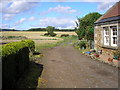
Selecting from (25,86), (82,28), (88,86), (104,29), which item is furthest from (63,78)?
(82,28)

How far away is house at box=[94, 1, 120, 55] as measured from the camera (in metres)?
13.1

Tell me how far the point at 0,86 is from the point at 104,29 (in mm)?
12991

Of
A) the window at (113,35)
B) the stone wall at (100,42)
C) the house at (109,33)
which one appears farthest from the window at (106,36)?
the window at (113,35)

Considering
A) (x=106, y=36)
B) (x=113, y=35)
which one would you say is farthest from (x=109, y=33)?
(x=106, y=36)

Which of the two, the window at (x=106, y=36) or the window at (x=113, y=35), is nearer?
the window at (x=113, y=35)

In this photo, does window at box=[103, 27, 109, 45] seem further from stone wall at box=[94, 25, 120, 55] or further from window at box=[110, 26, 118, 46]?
window at box=[110, 26, 118, 46]

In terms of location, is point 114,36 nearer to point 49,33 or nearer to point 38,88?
point 38,88

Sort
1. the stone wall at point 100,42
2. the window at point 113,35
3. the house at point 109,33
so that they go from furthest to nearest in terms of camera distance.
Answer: the stone wall at point 100,42, the window at point 113,35, the house at point 109,33

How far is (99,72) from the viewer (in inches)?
371

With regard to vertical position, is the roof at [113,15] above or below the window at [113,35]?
above

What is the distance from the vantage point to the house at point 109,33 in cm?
1305

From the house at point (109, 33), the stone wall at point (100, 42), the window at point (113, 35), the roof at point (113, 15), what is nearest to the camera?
the house at point (109, 33)

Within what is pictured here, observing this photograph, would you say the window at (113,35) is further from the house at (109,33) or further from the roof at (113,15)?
the roof at (113,15)

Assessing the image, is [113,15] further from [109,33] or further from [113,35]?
[113,35]
